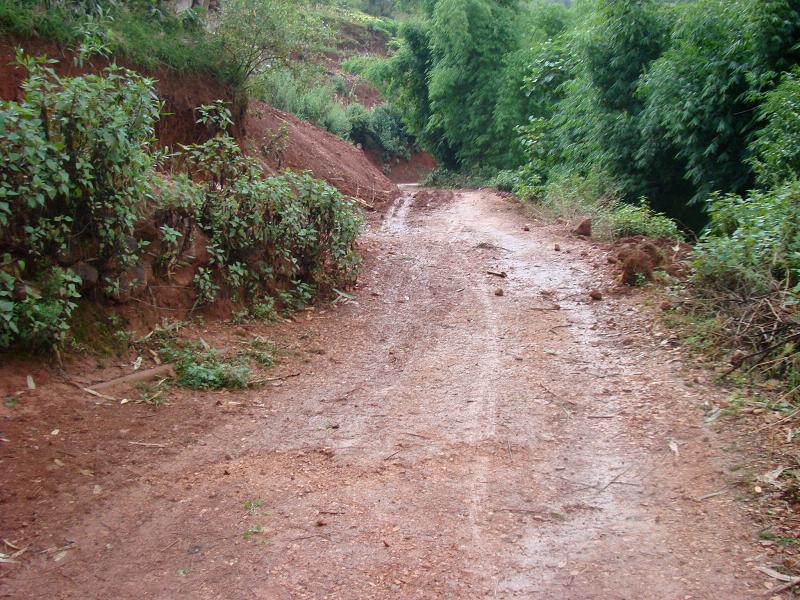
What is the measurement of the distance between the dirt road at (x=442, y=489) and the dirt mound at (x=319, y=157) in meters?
9.18

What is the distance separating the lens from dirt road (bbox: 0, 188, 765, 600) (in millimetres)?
3197

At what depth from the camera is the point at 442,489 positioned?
4039mm

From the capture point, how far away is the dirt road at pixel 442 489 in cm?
320

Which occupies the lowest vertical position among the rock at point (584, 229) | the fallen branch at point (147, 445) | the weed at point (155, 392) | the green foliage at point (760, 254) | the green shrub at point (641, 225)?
the fallen branch at point (147, 445)

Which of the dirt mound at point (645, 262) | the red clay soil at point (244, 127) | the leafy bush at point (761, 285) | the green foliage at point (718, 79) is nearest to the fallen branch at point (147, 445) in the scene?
the red clay soil at point (244, 127)

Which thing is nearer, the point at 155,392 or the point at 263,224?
the point at 155,392

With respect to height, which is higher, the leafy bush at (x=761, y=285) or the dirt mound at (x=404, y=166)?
the leafy bush at (x=761, y=285)

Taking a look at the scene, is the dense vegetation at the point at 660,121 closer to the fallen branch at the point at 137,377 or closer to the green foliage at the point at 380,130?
the fallen branch at the point at 137,377

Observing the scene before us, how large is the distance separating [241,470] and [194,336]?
7.14 ft

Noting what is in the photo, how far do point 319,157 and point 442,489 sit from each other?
15.0 metres

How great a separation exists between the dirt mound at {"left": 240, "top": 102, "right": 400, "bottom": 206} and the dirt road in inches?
362

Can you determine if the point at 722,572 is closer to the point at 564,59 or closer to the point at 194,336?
the point at 194,336

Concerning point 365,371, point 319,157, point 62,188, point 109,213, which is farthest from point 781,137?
point 319,157

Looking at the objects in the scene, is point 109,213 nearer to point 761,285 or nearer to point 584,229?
point 761,285
